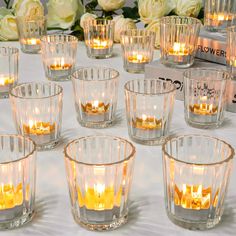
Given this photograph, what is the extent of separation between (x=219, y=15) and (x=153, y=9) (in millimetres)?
193

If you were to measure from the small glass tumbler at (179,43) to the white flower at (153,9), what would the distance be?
0.25 meters

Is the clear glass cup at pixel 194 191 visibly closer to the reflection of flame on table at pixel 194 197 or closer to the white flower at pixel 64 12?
the reflection of flame on table at pixel 194 197

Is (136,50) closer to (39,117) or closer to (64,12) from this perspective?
(64,12)

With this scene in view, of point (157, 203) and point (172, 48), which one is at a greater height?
point (172, 48)

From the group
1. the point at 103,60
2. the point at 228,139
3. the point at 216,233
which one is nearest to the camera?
the point at 216,233

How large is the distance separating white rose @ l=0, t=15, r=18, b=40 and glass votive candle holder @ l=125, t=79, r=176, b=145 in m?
0.70

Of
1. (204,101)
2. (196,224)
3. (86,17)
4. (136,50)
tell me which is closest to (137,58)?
(136,50)

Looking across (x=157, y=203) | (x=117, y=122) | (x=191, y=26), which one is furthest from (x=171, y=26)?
(x=157, y=203)

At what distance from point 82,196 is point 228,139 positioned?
0.38 m

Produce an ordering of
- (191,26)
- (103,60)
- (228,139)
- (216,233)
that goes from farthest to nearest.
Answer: (103,60), (191,26), (228,139), (216,233)

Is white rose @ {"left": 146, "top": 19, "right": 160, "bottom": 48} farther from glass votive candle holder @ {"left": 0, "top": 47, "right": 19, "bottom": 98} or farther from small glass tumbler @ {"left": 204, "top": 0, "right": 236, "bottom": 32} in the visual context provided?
glass votive candle holder @ {"left": 0, "top": 47, "right": 19, "bottom": 98}

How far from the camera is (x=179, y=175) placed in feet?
2.27

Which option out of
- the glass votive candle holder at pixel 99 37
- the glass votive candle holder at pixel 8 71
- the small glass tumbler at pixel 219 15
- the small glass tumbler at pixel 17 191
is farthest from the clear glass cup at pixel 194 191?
the glass votive candle holder at pixel 99 37

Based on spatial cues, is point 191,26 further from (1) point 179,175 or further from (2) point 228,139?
(1) point 179,175
